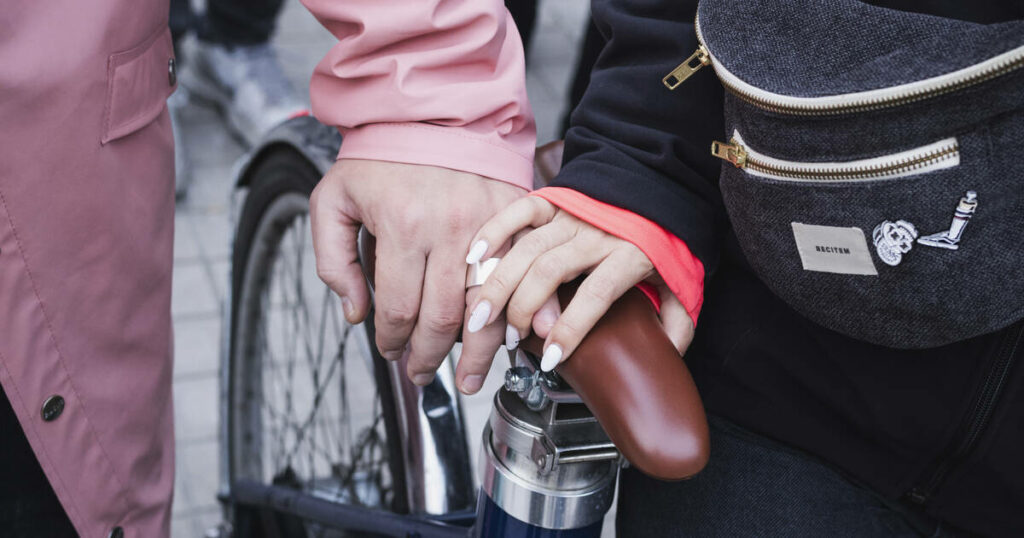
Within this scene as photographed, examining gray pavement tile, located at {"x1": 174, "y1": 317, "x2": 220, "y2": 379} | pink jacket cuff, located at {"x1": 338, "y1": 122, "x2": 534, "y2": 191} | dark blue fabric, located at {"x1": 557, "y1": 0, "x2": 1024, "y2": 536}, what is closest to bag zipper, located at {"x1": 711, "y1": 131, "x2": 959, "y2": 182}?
dark blue fabric, located at {"x1": 557, "y1": 0, "x2": 1024, "y2": 536}

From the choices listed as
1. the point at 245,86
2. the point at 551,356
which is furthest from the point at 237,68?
the point at 551,356

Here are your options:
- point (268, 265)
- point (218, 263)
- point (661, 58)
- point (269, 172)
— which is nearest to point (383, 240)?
point (661, 58)

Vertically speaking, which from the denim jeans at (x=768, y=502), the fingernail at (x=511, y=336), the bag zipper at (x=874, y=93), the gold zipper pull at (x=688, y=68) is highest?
the bag zipper at (x=874, y=93)

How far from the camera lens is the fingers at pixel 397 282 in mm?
838

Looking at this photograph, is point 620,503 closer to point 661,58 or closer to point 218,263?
point 661,58

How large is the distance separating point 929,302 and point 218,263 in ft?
6.96

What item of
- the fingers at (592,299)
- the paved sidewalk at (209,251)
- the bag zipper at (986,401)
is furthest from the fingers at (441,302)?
the paved sidewalk at (209,251)

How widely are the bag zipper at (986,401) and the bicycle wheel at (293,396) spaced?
0.62 meters

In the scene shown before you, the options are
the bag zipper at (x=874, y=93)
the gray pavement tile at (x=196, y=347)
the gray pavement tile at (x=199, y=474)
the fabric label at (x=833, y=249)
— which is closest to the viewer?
the bag zipper at (x=874, y=93)

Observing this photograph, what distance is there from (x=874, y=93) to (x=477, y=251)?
0.33 meters

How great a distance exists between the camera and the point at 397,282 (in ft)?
2.77

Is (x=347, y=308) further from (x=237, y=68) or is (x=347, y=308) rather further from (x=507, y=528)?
(x=237, y=68)

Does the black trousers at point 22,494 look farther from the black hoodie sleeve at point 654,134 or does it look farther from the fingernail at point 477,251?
the black hoodie sleeve at point 654,134

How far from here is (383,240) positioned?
0.84 meters
